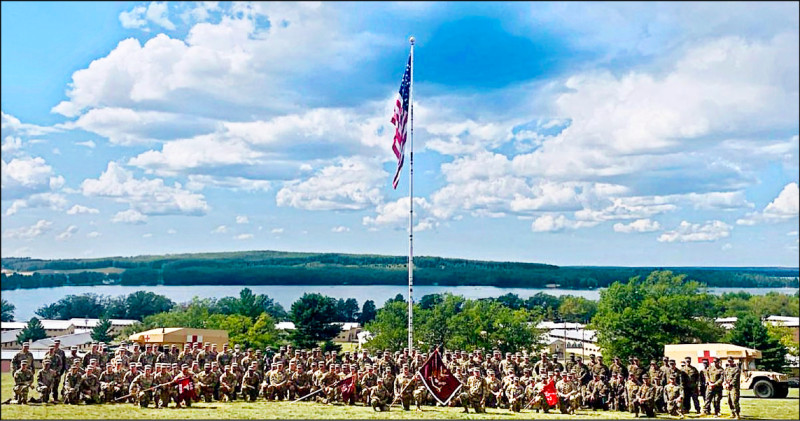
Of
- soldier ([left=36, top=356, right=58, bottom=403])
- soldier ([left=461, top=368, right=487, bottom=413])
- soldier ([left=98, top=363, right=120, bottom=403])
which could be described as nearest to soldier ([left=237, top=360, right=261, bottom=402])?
soldier ([left=98, top=363, right=120, bottom=403])

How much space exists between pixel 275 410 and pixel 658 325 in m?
32.2

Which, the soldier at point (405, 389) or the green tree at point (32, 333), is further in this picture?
the green tree at point (32, 333)

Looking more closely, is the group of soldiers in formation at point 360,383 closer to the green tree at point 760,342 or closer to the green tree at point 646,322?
the green tree at point 646,322

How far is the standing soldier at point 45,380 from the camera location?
63.9 ft

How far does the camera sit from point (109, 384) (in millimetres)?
19578

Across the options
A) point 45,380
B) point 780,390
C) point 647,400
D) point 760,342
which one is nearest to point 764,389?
point 780,390

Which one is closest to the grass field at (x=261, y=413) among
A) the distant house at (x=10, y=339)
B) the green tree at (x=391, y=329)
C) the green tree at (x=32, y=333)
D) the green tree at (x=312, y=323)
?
the distant house at (x=10, y=339)

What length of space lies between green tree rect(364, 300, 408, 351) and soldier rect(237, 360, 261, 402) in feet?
A: 86.5

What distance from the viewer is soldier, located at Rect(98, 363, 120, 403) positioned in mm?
19531

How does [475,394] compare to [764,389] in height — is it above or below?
above

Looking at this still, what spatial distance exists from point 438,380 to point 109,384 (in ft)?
24.7

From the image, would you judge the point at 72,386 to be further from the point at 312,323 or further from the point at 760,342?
the point at 760,342

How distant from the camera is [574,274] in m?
127

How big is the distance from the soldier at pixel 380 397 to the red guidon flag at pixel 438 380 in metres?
0.91
